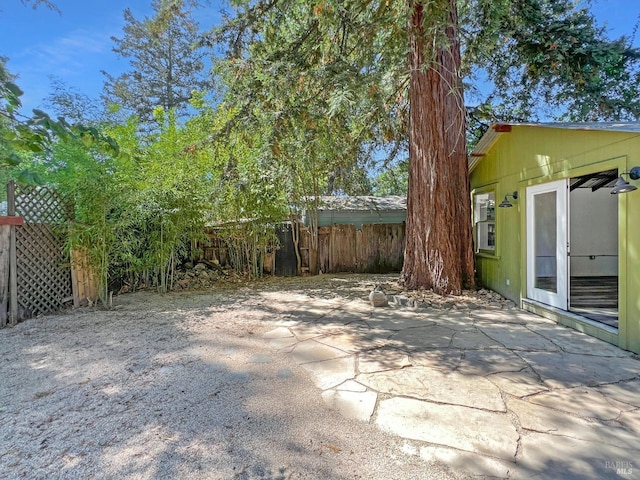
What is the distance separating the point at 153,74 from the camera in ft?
48.8

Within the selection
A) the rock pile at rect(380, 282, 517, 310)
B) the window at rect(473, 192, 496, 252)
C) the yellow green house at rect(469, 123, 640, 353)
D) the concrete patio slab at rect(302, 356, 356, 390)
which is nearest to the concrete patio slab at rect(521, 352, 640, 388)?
the yellow green house at rect(469, 123, 640, 353)

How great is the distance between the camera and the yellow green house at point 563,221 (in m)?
3.45

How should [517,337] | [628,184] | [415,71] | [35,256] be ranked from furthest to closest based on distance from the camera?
[415,71] < [35,256] < [517,337] < [628,184]

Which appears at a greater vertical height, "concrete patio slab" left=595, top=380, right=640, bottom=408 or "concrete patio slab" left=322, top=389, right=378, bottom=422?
"concrete patio slab" left=322, top=389, right=378, bottom=422

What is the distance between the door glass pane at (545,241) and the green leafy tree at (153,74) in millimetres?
13082

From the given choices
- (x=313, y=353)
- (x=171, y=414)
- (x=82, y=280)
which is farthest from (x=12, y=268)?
(x=313, y=353)

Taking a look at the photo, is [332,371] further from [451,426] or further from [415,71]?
[415,71]

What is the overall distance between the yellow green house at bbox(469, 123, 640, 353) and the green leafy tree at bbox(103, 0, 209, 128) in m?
12.3

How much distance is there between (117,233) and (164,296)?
146cm

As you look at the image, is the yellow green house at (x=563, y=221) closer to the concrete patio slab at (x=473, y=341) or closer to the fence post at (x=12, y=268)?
the concrete patio slab at (x=473, y=341)

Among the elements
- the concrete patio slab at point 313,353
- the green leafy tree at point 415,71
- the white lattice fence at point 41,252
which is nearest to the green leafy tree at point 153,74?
the green leafy tree at point 415,71

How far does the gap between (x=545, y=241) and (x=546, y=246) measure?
10 centimetres

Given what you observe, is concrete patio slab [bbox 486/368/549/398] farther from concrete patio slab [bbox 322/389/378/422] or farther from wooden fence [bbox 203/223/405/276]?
wooden fence [bbox 203/223/405/276]

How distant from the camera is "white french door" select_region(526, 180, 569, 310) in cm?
443
